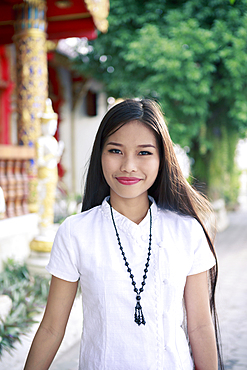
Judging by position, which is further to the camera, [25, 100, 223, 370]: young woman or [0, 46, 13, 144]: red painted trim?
[0, 46, 13, 144]: red painted trim

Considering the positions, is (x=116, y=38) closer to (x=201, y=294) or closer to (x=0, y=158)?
(x=0, y=158)

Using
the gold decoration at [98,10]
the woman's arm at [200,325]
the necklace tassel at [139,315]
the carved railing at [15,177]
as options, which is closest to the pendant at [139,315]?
the necklace tassel at [139,315]

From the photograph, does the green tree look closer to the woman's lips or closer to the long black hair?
the long black hair

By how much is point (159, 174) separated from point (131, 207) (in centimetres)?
17

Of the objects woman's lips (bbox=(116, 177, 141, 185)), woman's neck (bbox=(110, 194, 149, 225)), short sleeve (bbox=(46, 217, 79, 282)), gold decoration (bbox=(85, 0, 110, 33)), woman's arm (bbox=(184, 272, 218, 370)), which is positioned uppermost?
gold decoration (bbox=(85, 0, 110, 33))

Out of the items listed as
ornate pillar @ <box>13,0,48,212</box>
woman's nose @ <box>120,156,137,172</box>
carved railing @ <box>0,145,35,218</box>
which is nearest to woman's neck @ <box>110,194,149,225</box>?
woman's nose @ <box>120,156,137,172</box>

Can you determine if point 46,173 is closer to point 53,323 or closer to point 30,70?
Answer: point 30,70

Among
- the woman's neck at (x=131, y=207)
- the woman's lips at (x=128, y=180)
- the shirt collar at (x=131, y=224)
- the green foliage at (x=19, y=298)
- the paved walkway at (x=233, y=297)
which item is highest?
the woman's lips at (x=128, y=180)

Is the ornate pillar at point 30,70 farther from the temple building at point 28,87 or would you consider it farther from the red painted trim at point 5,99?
the red painted trim at point 5,99

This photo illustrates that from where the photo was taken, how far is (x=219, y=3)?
6.85 m

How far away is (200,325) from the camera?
127cm

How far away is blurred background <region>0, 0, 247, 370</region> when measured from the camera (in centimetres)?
358

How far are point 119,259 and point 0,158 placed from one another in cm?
316

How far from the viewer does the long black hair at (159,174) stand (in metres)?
1.29
